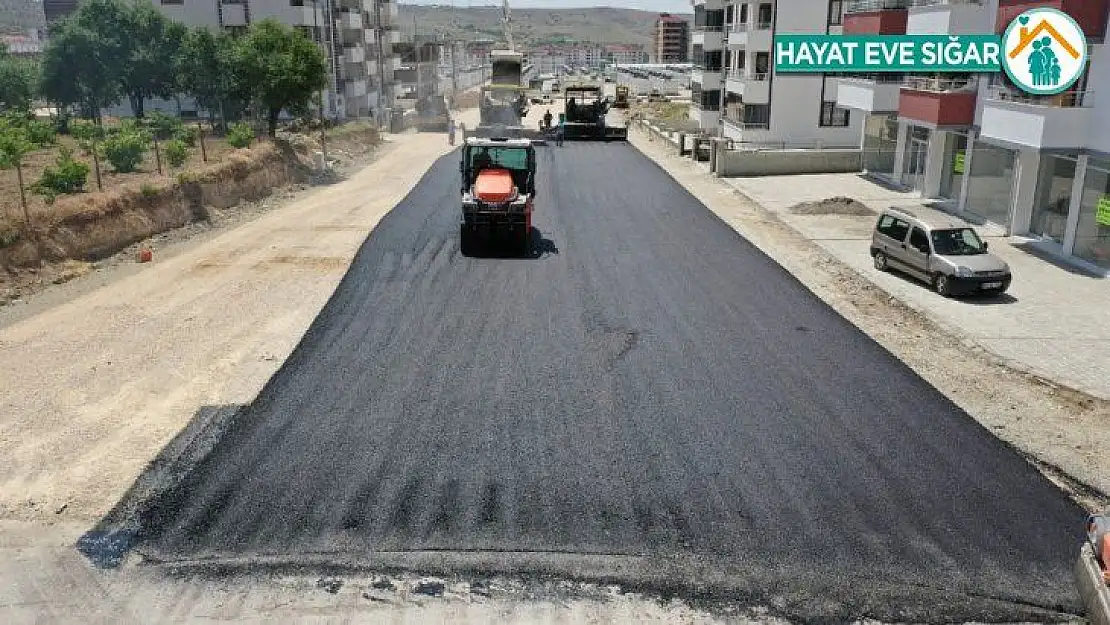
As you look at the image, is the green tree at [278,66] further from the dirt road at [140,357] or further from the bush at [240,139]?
the dirt road at [140,357]

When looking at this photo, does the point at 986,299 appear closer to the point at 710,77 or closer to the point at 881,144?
the point at 881,144

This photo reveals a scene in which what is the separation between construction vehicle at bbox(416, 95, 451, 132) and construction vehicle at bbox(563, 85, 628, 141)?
15.2 meters

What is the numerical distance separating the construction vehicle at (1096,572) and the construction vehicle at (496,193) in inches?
669

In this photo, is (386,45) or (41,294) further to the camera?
(386,45)

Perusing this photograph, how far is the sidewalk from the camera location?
53.6 feet

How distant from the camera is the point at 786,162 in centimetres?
4169

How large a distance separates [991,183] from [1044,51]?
537 centimetres

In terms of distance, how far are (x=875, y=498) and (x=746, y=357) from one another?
533 centimetres

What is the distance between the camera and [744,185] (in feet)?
126

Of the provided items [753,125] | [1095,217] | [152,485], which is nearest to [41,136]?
[152,485]

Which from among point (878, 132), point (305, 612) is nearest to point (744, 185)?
point (878, 132)

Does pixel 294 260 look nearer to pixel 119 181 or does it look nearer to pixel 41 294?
pixel 41 294

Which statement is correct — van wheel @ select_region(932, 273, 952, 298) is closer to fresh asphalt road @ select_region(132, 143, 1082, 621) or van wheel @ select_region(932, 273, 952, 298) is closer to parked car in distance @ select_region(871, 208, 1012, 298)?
parked car in distance @ select_region(871, 208, 1012, 298)

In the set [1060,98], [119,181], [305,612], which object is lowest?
[305,612]
